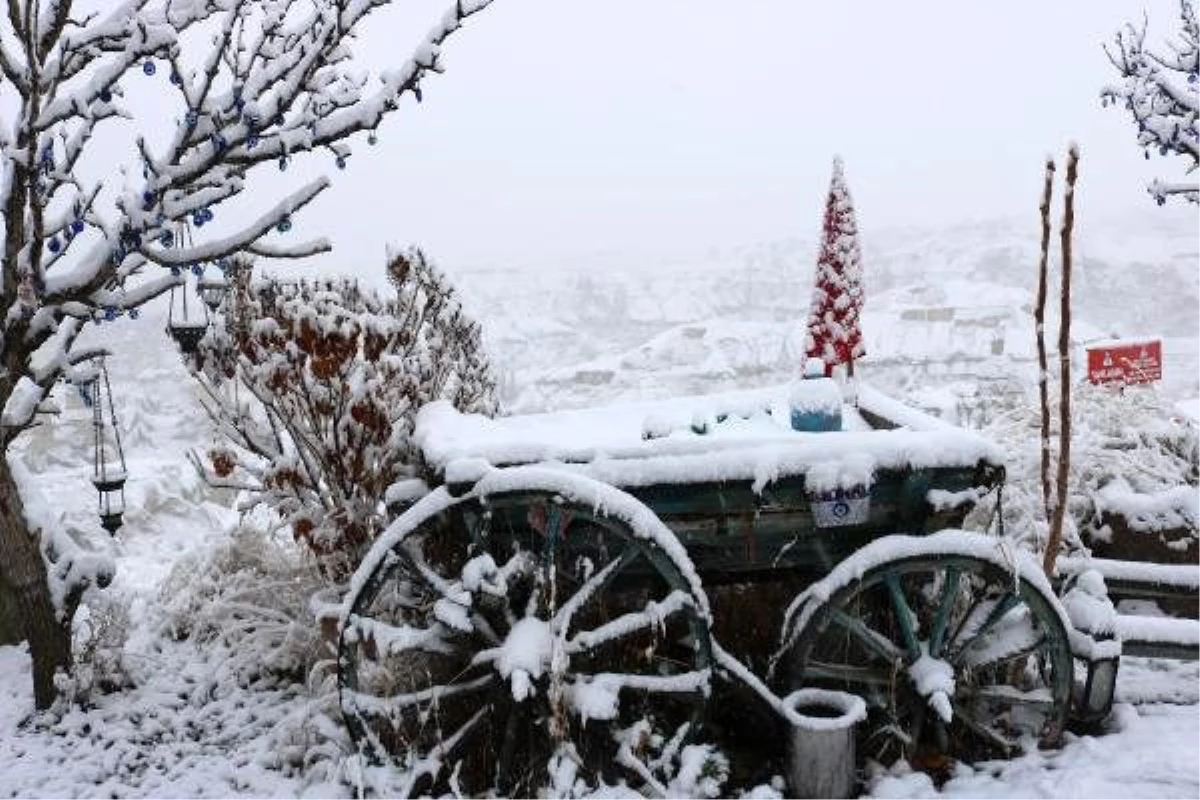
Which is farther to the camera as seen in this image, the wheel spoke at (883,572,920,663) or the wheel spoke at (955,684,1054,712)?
the wheel spoke at (955,684,1054,712)

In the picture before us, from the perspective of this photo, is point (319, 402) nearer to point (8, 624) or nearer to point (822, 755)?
point (8, 624)


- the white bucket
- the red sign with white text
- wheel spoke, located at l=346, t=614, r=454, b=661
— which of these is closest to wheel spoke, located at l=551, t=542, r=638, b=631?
wheel spoke, located at l=346, t=614, r=454, b=661

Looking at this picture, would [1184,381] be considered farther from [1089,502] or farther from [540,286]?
[540,286]

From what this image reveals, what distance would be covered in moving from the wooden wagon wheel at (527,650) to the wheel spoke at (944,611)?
93cm

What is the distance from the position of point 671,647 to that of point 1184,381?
69.1 m

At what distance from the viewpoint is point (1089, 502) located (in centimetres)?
507

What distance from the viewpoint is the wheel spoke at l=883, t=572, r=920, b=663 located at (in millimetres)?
3344

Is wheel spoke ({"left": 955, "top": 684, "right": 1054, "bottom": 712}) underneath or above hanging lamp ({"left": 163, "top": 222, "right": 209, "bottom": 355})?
underneath

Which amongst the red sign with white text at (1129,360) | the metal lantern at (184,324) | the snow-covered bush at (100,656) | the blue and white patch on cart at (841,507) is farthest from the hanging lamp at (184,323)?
the red sign with white text at (1129,360)

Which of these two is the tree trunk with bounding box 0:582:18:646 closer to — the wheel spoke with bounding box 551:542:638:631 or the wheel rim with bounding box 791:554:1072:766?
the wheel spoke with bounding box 551:542:638:631

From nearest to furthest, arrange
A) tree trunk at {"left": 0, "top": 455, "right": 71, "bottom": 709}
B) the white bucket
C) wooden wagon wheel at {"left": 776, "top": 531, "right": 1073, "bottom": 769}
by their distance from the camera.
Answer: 1. the white bucket
2. wooden wagon wheel at {"left": 776, "top": 531, "right": 1073, "bottom": 769}
3. tree trunk at {"left": 0, "top": 455, "right": 71, "bottom": 709}

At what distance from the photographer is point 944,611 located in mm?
3369

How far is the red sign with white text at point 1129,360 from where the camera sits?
28.8 feet

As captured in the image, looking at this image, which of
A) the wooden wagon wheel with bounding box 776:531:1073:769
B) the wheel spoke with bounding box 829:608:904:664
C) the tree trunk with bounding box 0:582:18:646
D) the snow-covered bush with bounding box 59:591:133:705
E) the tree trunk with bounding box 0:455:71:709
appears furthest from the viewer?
the tree trunk with bounding box 0:582:18:646
